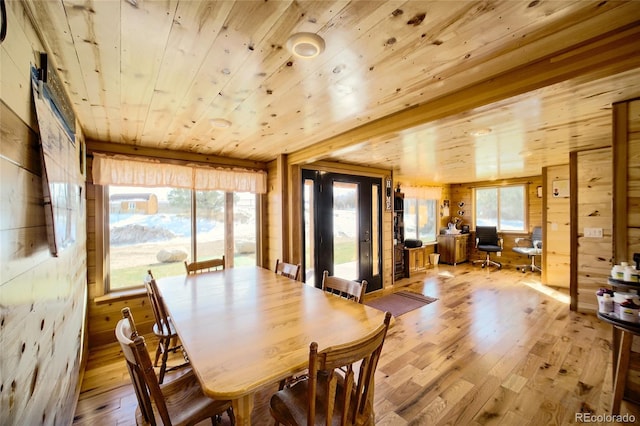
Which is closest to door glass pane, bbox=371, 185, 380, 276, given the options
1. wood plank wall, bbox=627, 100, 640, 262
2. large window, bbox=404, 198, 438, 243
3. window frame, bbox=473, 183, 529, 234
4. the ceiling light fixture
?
large window, bbox=404, 198, 438, 243

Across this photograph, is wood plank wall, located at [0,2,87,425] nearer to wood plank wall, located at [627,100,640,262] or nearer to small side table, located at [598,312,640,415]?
small side table, located at [598,312,640,415]

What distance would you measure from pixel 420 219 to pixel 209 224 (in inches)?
214

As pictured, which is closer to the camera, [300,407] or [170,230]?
[300,407]

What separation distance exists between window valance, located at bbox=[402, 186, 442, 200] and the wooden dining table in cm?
491

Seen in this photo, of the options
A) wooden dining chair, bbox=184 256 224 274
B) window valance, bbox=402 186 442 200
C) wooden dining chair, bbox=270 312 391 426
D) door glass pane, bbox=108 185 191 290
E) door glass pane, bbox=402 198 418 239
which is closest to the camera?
wooden dining chair, bbox=270 312 391 426

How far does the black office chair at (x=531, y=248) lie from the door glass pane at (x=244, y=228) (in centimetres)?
583

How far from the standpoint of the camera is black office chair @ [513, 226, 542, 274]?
5.73m

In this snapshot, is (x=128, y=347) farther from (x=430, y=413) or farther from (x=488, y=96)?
(x=488, y=96)

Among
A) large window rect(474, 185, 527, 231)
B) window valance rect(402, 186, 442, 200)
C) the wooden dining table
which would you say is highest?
window valance rect(402, 186, 442, 200)

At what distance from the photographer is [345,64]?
143cm

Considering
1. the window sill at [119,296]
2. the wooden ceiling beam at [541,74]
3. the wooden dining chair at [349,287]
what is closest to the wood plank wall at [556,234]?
the wooden ceiling beam at [541,74]

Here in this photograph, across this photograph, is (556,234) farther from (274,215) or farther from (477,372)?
(274,215)

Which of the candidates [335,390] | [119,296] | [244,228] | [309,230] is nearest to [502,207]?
[309,230]

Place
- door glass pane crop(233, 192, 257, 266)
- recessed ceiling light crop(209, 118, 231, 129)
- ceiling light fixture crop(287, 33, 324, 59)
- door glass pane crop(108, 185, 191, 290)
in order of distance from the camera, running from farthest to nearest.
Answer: door glass pane crop(233, 192, 257, 266) → door glass pane crop(108, 185, 191, 290) → recessed ceiling light crop(209, 118, 231, 129) → ceiling light fixture crop(287, 33, 324, 59)
